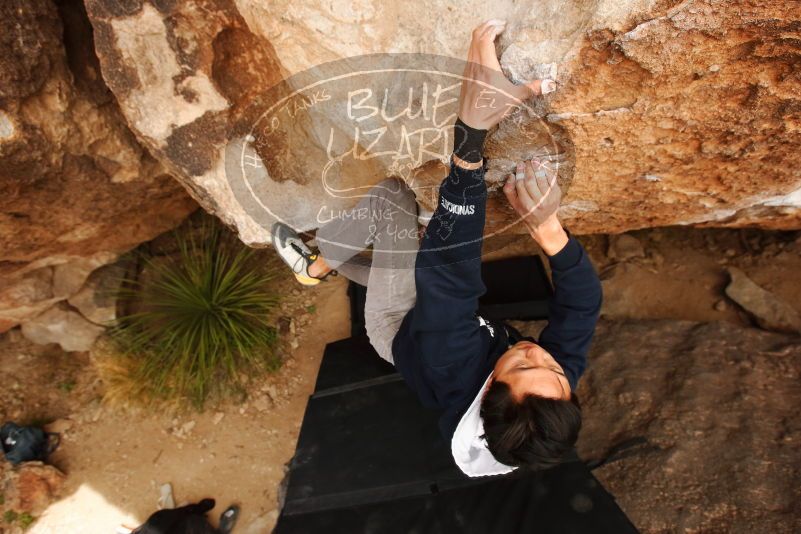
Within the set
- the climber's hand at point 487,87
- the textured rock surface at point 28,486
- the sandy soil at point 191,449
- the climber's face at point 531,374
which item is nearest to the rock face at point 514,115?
the climber's hand at point 487,87

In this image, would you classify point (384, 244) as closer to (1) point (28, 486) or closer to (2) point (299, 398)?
(2) point (299, 398)

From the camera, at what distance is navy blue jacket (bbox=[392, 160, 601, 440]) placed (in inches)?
59.3

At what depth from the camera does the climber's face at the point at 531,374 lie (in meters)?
1.56

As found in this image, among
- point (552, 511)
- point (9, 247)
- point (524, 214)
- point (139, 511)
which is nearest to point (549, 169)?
point (524, 214)

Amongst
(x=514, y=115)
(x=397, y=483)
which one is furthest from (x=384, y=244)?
(x=397, y=483)

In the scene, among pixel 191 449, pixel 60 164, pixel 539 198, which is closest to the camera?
pixel 539 198

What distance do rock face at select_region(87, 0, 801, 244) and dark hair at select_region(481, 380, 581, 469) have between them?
28.4 inches

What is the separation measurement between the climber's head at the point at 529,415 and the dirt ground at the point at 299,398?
907 millimetres

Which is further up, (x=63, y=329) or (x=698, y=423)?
(x=63, y=329)

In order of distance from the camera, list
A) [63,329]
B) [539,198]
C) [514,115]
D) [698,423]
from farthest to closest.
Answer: [63,329]
[698,423]
[539,198]
[514,115]

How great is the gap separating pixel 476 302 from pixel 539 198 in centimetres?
39

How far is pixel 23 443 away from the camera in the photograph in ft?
10.1

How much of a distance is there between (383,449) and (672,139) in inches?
70.5

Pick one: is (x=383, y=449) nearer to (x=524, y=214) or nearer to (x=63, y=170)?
(x=524, y=214)
